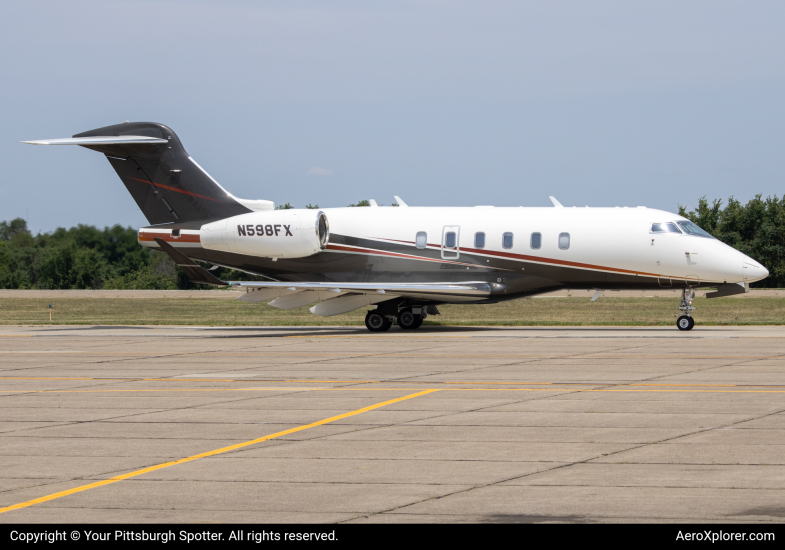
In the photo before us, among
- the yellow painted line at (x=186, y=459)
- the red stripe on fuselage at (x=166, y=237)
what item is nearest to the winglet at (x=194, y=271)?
the red stripe on fuselage at (x=166, y=237)

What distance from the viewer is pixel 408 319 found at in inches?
1217

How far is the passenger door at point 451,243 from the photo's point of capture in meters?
29.2

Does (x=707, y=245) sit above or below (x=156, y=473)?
above

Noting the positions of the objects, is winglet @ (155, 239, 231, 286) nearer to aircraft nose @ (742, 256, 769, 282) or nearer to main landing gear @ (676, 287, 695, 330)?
main landing gear @ (676, 287, 695, 330)

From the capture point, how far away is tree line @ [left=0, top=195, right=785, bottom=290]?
66125mm

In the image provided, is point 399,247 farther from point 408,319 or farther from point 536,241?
point 536,241

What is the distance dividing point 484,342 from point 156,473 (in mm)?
16642

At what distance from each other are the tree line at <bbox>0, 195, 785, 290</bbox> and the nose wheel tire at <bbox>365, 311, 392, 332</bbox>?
93.4 ft

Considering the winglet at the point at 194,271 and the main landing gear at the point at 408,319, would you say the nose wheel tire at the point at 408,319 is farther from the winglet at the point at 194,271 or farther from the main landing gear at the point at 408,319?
the winglet at the point at 194,271

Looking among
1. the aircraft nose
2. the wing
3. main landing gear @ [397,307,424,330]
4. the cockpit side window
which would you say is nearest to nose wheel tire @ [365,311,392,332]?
main landing gear @ [397,307,424,330]

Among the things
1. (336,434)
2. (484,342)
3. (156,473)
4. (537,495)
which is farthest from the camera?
(484,342)

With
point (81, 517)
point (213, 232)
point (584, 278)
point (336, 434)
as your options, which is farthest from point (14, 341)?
point (81, 517)

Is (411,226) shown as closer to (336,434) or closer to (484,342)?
(484,342)

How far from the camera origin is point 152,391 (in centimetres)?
1634
